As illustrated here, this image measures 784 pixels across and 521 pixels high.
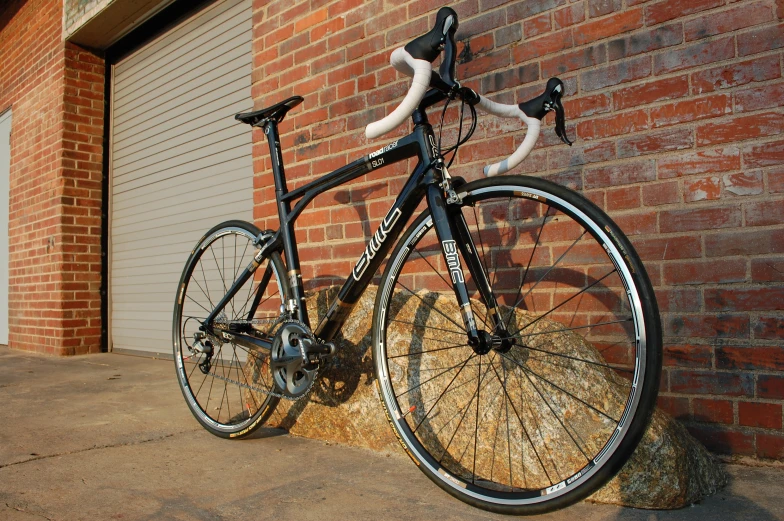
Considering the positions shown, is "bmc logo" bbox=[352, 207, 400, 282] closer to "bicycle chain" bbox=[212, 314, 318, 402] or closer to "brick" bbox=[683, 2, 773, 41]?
"bicycle chain" bbox=[212, 314, 318, 402]

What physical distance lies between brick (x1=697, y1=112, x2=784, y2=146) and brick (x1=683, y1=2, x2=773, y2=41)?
0.33m

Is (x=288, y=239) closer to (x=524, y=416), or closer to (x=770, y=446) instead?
(x=524, y=416)

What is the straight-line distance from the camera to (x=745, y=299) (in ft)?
7.47

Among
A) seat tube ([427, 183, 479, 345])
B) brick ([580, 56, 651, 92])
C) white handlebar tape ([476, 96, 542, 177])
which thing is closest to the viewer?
seat tube ([427, 183, 479, 345])

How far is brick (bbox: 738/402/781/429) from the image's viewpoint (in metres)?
2.21

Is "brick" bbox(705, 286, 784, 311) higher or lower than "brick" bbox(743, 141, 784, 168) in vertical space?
lower

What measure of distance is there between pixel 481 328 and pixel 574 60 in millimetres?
1214

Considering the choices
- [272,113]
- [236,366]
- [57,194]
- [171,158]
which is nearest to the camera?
[272,113]

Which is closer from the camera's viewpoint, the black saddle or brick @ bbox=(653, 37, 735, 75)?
brick @ bbox=(653, 37, 735, 75)

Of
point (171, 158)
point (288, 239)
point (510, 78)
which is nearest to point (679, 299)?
point (510, 78)

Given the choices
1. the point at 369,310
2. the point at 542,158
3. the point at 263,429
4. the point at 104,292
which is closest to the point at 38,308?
the point at 104,292

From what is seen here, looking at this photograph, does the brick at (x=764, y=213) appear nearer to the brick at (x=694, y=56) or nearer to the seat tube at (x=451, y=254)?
the brick at (x=694, y=56)

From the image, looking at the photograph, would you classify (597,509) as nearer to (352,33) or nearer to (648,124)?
(648,124)

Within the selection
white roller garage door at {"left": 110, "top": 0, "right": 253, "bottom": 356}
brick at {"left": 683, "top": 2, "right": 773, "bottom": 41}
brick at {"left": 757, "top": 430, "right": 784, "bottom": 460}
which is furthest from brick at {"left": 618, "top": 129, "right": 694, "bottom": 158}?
white roller garage door at {"left": 110, "top": 0, "right": 253, "bottom": 356}
